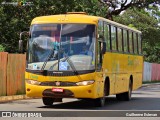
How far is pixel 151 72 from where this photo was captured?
189ft

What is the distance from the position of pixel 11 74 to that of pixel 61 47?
270 inches

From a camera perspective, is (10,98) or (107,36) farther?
(10,98)

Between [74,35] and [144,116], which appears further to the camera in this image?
[74,35]

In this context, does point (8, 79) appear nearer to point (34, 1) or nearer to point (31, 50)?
point (31, 50)

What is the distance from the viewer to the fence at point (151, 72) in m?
53.4

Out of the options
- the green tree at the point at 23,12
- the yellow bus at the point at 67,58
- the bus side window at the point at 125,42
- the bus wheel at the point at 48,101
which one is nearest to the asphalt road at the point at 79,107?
the bus wheel at the point at 48,101

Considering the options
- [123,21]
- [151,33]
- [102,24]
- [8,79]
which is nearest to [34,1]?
[8,79]

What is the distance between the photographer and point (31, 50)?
60.4ft

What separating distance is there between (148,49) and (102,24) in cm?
5774

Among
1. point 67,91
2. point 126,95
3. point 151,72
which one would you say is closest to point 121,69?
point 126,95

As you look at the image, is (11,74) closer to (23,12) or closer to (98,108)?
(98,108)

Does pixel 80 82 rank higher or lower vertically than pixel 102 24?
lower

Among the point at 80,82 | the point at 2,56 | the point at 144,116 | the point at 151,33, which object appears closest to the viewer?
the point at 144,116

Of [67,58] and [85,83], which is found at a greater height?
[67,58]
